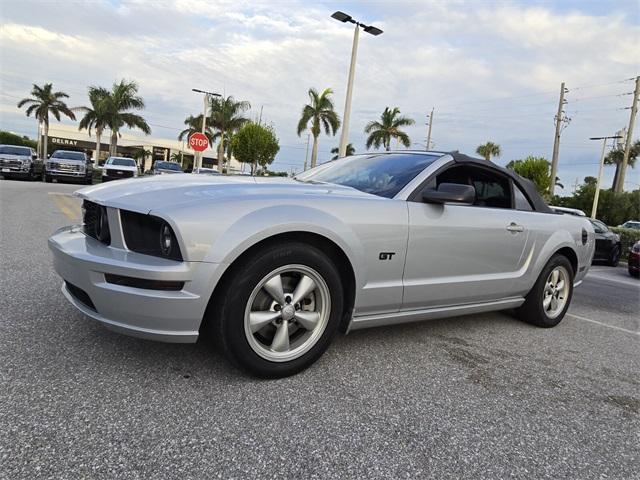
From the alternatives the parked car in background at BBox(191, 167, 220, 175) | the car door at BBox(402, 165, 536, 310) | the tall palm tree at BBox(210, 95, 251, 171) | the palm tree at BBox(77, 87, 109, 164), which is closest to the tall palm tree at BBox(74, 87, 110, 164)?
the palm tree at BBox(77, 87, 109, 164)

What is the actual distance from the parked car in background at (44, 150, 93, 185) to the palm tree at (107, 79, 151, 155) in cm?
2078

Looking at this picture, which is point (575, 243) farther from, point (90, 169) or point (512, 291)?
point (90, 169)

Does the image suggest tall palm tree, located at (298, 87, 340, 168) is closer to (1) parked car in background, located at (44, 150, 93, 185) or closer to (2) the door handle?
(1) parked car in background, located at (44, 150, 93, 185)

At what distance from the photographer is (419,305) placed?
321 cm

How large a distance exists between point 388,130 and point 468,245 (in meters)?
39.8

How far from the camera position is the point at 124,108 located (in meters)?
41.3

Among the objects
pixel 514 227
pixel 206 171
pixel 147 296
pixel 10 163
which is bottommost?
pixel 147 296

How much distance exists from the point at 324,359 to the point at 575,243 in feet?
9.82

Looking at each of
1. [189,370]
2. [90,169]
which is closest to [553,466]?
[189,370]

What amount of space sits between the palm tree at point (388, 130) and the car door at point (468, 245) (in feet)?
125

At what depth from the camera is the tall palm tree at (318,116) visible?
37.5 m

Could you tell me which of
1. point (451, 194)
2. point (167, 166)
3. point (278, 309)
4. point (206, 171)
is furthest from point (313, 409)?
point (167, 166)

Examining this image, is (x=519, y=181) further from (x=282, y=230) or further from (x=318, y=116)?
(x=318, y=116)

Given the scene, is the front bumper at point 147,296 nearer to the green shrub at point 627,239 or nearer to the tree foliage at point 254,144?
the green shrub at point 627,239
